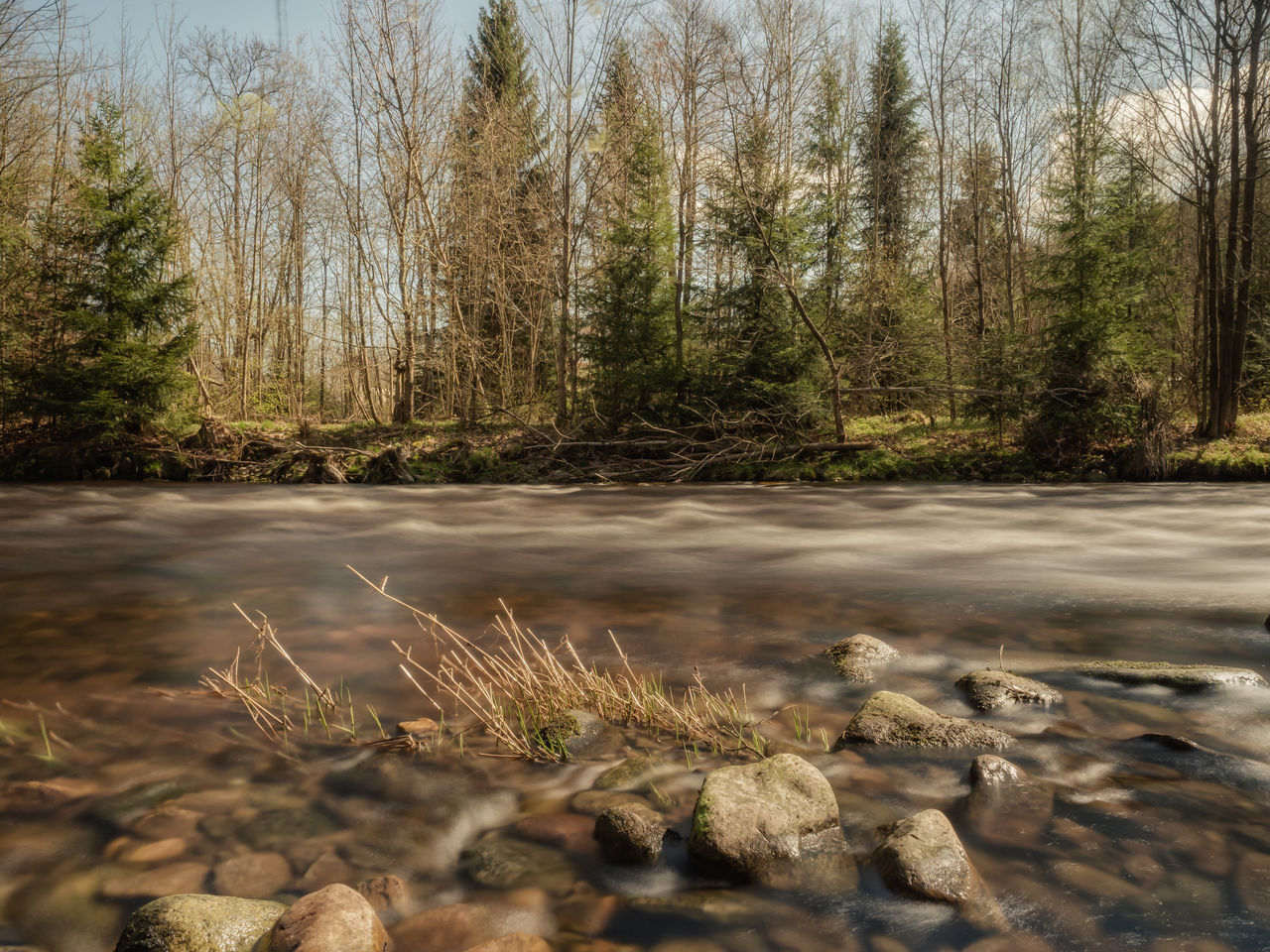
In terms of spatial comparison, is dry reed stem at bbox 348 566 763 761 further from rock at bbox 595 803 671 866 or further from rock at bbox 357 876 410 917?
rock at bbox 357 876 410 917

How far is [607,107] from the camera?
2195 centimetres

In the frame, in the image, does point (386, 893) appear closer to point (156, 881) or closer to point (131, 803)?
point (156, 881)

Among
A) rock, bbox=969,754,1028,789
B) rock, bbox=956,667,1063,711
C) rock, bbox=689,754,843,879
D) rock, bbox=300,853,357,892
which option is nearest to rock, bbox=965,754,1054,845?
rock, bbox=969,754,1028,789

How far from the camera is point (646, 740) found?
391cm

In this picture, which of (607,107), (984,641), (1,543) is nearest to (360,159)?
(607,107)

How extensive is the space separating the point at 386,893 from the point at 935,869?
193 centimetres

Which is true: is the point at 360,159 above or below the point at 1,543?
above

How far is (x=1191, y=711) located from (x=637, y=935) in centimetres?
336

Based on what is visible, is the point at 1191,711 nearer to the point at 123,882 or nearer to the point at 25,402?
the point at 123,882

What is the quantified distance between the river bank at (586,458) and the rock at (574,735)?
13594 millimetres

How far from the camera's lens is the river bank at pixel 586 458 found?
683 inches

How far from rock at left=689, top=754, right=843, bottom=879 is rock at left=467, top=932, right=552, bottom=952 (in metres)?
0.68

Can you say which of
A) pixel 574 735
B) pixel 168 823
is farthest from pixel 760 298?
pixel 168 823

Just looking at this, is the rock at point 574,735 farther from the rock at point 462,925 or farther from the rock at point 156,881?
the rock at point 156,881
